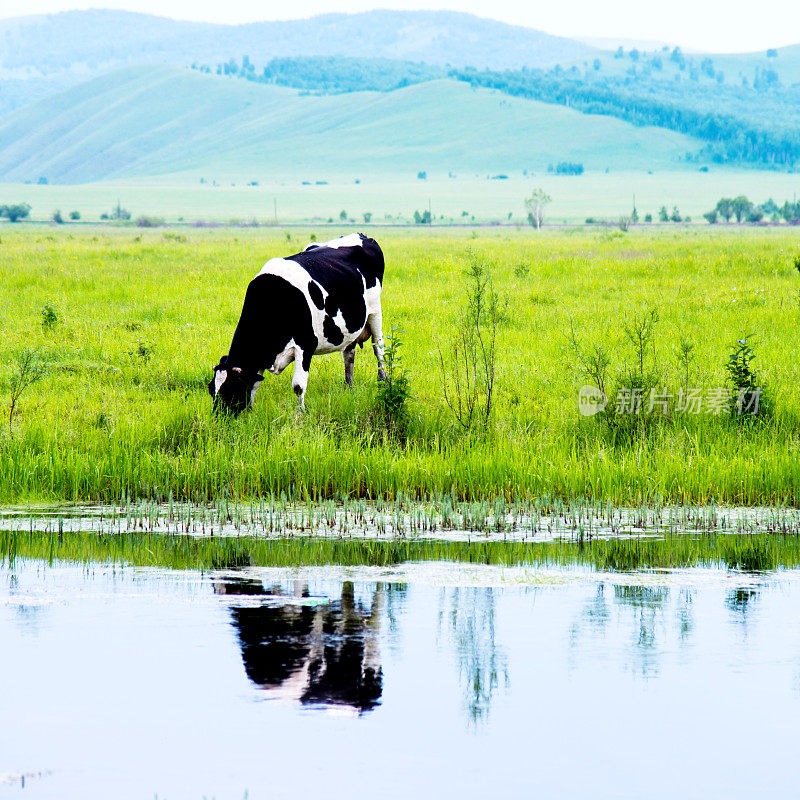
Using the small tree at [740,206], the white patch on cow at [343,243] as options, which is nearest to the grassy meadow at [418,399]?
the white patch on cow at [343,243]

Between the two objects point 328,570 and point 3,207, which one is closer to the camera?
point 328,570

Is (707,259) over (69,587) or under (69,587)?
over

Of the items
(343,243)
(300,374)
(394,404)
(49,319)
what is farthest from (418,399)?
(49,319)

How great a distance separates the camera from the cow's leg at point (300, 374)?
48.0 feet

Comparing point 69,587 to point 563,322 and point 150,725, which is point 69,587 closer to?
point 150,725

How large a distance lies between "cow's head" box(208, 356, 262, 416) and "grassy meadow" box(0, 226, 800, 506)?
0.21 metres

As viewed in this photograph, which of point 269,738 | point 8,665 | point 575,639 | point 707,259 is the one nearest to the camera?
point 269,738

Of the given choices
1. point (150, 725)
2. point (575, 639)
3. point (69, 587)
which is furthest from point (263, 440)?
point (150, 725)

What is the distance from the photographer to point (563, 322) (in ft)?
69.3

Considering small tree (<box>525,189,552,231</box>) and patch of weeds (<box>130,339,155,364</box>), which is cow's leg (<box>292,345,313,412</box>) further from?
small tree (<box>525,189,552,231</box>)

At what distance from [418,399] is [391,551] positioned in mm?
5693

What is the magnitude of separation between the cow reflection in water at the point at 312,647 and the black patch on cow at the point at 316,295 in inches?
270

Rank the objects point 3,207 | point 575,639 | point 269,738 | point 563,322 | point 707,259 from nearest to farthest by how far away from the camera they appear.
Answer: point 269,738 → point 575,639 → point 563,322 → point 707,259 → point 3,207

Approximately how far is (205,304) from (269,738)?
57.6 ft
